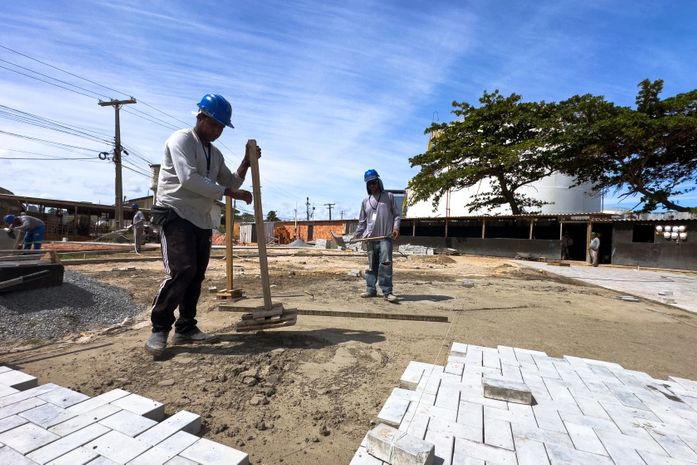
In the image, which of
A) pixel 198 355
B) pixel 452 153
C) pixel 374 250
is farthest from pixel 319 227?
pixel 198 355

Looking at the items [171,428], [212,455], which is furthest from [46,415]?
[212,455]

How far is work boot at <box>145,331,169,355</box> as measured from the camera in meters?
2.86

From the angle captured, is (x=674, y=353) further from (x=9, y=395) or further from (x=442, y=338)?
(x=9, y=395)

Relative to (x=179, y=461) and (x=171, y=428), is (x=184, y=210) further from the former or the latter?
(x=179, y=461)

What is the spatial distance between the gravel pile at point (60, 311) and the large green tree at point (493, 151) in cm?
2011

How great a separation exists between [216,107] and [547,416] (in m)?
3.11

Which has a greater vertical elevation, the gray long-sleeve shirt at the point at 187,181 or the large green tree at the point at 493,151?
the large green tree at the point at 493,151

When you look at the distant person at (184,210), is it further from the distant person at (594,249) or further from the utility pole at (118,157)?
the utility pole at (118,157)

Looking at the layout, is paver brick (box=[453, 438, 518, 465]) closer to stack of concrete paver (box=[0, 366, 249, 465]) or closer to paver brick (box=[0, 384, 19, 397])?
stack of concrete paver (box=[0, 366, 249, 465])

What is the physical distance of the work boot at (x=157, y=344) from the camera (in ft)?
9.37

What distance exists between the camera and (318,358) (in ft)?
9.73

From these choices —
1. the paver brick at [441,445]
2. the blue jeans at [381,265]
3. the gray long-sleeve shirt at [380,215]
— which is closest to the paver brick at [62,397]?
the paver brick at [441,445]

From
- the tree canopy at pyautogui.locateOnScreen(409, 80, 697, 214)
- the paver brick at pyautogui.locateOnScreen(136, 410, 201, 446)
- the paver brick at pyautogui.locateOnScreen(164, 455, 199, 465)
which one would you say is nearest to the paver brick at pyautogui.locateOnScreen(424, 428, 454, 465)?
the paver brick at pyautogui.locateOnScreen(164, 455, 199, 465)

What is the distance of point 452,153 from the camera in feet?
76.0
